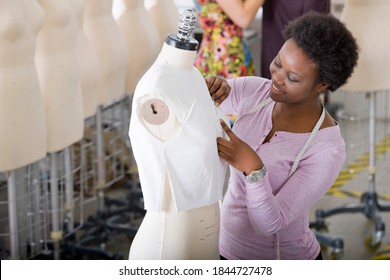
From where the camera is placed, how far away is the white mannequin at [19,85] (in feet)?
9.40

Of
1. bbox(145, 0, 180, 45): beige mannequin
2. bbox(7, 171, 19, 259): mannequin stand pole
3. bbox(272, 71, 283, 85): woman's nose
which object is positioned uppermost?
bbox(145, 0, 180, 45): beige mannequin

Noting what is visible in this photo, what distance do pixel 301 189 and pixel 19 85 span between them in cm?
128

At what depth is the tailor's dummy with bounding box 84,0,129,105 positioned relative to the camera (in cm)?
370

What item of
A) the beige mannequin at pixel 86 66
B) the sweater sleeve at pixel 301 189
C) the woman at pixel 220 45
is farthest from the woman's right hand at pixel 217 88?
the woman at pixel 220 45

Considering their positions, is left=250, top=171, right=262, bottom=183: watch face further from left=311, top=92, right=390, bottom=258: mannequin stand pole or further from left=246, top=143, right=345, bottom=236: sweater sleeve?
left=311, top=92, right=390, bottom=258: mannequin stand pole

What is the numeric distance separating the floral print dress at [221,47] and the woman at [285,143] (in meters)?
1.56

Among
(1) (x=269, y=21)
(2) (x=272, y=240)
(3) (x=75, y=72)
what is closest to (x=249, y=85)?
(2) (x=272, y=240)

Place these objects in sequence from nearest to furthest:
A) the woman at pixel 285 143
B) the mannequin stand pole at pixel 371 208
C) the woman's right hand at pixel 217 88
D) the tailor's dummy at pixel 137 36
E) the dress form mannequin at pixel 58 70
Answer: the woman at pixel 285 143
the woman's right hand at pixel 217 88
the dress form mannequin at pixel 58 70
the tailor's dummy at pixel 137 36
the mannequin stand pole at pixel 371 208

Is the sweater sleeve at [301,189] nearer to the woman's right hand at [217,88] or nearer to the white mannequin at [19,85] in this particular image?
the woman's right hand at [217,88]

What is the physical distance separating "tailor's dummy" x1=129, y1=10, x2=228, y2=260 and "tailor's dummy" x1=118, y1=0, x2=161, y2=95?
2112 millimetres

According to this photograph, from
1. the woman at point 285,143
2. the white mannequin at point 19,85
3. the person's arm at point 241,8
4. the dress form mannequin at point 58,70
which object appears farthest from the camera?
the person's arm at point 241,8

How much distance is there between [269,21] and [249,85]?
5.14 ft

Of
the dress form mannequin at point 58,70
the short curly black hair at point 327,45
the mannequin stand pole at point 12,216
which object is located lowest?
the mannequin stand pole at point 12,216

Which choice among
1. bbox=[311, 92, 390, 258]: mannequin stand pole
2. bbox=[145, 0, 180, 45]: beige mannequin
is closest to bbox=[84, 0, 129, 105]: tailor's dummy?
bbox=[145, 0, 180, 45]: beige mannequin
